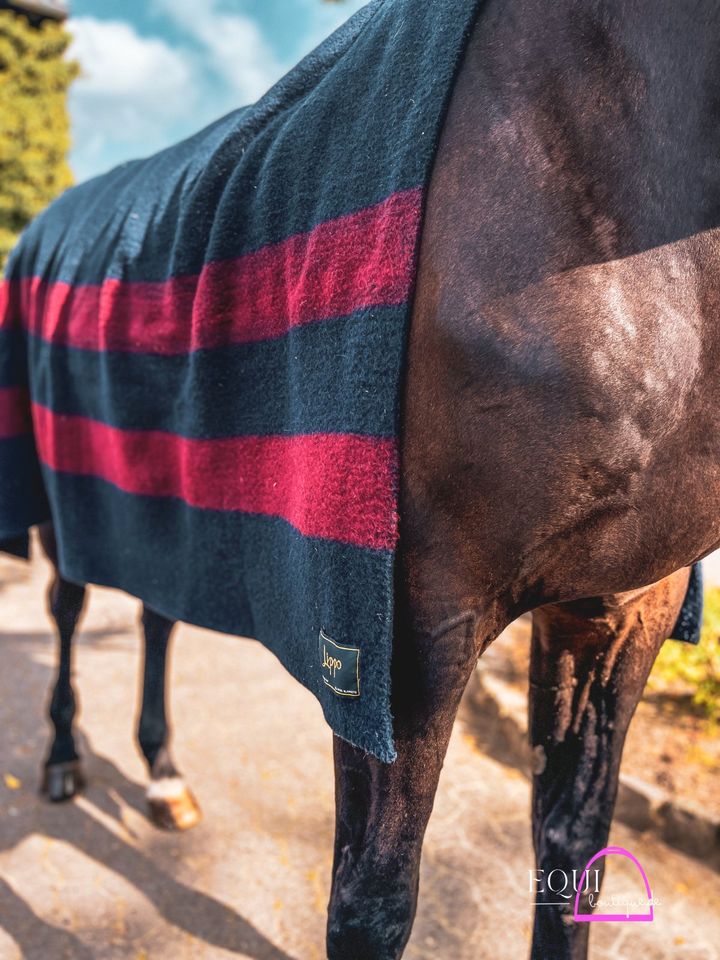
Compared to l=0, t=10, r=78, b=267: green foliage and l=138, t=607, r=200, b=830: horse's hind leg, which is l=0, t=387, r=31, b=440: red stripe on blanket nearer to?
l=138, t=607, r=200, b=830: horse's hind leg

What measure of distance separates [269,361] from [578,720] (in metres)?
0.86

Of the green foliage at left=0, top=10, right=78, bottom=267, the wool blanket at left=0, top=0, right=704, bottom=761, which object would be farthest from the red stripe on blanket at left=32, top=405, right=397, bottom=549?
the green foliage at left=0, top=10, right=78, bottom=267

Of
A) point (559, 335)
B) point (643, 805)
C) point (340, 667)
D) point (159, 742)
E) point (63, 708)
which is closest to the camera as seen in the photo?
point (559, 335)

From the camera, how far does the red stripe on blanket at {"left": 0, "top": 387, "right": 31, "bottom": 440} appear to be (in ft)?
7.62

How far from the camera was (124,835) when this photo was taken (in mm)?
2562

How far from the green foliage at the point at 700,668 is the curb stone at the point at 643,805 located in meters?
0.52

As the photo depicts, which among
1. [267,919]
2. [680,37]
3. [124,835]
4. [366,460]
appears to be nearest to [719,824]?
[267,919]

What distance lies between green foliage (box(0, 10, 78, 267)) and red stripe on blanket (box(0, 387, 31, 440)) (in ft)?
32.0

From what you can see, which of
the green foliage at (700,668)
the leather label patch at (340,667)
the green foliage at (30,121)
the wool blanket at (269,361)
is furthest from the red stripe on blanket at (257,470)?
the green foliage at (30,121)

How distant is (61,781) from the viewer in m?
2.72

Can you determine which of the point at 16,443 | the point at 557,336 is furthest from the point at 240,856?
the point at 557,336

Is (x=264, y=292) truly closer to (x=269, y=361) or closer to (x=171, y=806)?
(x=269, y=361)

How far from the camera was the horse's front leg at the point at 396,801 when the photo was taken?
102cm

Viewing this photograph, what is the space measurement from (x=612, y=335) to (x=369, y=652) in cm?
48
